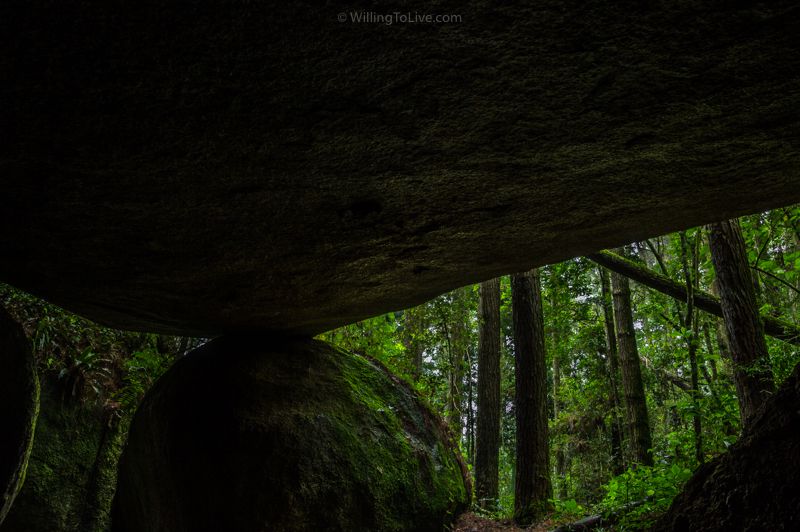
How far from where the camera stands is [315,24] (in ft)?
5.73

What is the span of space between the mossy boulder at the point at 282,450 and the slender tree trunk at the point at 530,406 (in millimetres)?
1828

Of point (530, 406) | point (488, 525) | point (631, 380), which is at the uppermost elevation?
point (631, 380)

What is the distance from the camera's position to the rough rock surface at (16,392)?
15.4ft

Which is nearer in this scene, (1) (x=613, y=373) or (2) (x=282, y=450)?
(2) (x=282, y=450)

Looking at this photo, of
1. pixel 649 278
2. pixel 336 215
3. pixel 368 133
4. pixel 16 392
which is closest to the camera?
pixel 368 133

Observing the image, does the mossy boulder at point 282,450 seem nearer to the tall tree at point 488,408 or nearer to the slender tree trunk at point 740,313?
the slender tree trunk at point 740,313

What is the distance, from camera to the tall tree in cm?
960

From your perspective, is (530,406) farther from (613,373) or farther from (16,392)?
(613,373)

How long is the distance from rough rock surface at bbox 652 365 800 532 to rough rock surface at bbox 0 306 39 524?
5.45 m

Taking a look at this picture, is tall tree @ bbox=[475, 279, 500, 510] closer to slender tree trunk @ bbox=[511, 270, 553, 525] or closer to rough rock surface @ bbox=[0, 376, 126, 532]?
slender tree trunk @ bbox=[511, 270, 553, 525]

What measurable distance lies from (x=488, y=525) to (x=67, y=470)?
5.64 m

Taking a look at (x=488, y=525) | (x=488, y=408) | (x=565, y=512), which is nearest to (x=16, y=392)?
(x=488, y=525)

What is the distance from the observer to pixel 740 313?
19.7 ft

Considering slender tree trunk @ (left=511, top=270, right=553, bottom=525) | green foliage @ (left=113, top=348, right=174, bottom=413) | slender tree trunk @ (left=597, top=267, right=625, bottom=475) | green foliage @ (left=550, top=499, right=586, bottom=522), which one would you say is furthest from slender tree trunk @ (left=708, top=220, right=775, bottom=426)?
green foliage @ (left=113, top=348, right=174, bottom=413)
